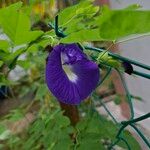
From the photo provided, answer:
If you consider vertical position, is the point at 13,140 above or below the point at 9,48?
below

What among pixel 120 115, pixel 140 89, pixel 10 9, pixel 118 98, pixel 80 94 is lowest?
pixel 120 115

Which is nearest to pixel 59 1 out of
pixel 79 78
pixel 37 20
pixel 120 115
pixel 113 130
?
pixel 37 20

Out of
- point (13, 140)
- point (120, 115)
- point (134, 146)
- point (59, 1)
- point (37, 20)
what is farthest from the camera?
point (120, 115)

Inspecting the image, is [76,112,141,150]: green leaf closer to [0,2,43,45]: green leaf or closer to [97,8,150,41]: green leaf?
[0,2,43,45]: green leaf

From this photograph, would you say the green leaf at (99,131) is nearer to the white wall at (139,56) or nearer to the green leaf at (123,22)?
the green leaf at (123,22)

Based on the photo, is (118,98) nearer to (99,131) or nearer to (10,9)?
(99,131)

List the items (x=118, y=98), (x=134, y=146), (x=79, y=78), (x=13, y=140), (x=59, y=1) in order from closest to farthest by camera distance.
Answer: (x=79, y=78)
(x=134, y=146)
(x=118, y=98)
(x=13, y=140)
(x=59, y=1)

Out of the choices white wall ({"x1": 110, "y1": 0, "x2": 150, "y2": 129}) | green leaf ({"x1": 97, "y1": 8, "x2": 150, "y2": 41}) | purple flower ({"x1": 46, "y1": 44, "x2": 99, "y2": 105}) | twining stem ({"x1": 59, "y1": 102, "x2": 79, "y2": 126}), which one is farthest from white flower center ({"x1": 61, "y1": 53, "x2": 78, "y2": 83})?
white wall ({"x1": 110, "y1": 0, "x2": 150, "y2": 129})

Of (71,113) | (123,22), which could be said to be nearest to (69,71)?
(123,22)
